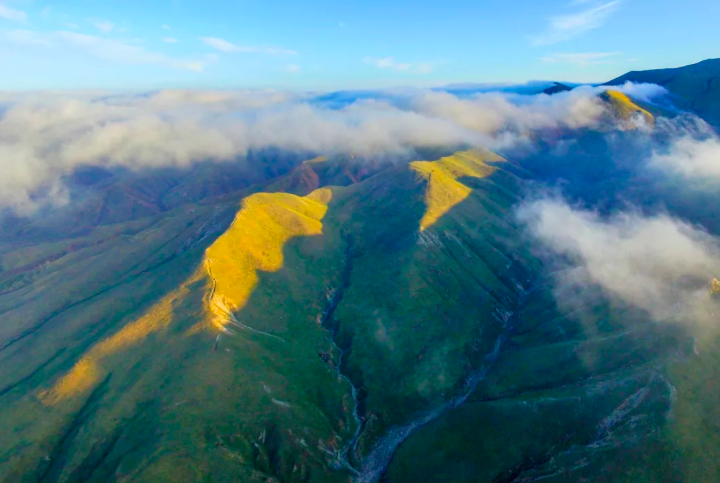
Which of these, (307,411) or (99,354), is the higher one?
(99,354)

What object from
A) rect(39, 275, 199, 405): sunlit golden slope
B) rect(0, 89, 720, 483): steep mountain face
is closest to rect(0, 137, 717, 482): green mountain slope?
rect(0, 89, 720, 483): steep mountain face

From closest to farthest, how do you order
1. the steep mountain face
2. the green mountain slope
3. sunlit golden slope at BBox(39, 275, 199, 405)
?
the steep mountain face, the green mountain slope, sunlit golden slope at BBox(39, 275, 199, 405)

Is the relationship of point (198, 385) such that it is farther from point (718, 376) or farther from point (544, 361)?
point (718, 376)

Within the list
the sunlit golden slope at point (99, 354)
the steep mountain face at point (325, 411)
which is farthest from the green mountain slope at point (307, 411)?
the sunlit golden slope at point (99, 354)

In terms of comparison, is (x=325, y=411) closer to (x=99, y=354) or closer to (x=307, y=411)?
(x=307, y=411)

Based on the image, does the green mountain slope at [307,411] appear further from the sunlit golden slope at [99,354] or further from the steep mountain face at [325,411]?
the sunlit golden slope at [99,354]

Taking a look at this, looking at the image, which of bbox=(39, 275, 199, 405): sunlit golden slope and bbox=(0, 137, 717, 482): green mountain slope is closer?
bbox=(0, 137, 717, 482): green mountain slope

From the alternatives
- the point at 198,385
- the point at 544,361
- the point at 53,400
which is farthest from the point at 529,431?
the point at 53,400

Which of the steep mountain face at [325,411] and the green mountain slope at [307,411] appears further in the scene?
the green mountain slope at [307,411]

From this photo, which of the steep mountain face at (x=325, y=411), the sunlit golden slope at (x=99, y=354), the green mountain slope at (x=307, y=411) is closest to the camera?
the steep mountain face at (x=325, y=411)

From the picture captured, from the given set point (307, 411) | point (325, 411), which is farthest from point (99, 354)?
point (325, 411)

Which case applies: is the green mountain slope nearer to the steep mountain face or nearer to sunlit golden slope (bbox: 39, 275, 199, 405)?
the steep mountain face
